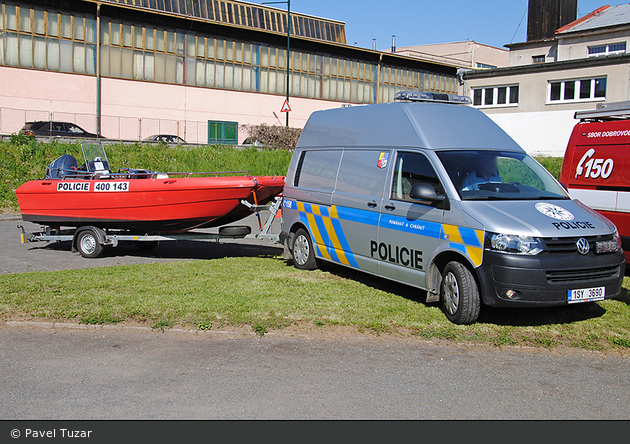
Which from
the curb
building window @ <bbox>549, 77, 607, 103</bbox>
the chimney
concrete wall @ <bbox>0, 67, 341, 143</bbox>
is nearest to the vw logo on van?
the curb

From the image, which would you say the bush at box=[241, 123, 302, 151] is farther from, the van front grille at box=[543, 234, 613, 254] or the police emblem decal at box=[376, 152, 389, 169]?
the van front grille at box=[543, 234, 613, 254]

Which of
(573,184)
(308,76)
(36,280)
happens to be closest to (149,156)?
(36,280)

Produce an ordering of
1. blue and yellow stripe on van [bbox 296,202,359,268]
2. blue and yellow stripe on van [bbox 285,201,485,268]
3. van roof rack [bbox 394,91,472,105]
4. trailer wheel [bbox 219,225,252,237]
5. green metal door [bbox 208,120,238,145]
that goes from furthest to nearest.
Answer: green metal door [bbox 208,120,238,145], trailer wheel [bbox 219,225,252,237], blue and yellow stripe on van [bbox 296,202,359,268], van roof rack [bbox 394,91,472,105], blue and yellow stripe on van [bbox 285,201,485,268]

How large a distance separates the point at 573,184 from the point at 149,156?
73.8 ft

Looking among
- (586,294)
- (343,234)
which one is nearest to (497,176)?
(586,294)

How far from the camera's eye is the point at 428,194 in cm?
710

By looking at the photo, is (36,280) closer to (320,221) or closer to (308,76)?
(320,221)

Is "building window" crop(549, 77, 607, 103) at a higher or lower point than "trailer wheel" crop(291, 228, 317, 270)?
higher

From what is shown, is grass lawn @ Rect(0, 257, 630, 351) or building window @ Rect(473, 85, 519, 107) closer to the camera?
grass lawn @ Rect(0, 257, 630, 351)

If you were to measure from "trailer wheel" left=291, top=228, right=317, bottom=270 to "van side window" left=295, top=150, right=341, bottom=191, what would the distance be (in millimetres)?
820

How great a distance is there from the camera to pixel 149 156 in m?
28.8

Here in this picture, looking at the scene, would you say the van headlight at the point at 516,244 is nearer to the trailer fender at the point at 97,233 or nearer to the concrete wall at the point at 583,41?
the trailer fender at the point at 97,233

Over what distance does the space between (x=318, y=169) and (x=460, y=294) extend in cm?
374

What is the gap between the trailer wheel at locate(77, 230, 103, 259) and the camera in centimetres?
1212
